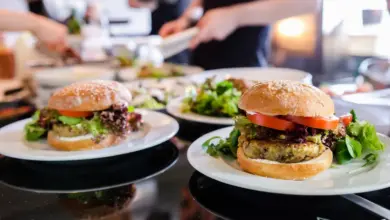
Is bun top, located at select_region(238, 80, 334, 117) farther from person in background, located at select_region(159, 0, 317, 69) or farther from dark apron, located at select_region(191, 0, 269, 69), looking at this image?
dark apron, located at select_region(191, 0, 269, 69)

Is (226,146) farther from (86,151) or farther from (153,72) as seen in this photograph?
(153,72)

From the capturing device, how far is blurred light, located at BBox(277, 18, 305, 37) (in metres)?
7.33

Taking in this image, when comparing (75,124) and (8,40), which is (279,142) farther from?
(8,40)

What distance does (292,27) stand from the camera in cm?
755

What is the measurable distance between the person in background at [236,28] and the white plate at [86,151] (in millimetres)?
1083

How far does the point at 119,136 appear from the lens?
1.54m

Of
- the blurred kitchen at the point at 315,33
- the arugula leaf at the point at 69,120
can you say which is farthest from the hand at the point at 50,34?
the arugula leaf at the point at 69,120

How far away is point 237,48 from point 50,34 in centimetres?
140

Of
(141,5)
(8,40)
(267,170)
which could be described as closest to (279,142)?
(267,170)

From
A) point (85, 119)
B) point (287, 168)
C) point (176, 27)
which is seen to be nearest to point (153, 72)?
point (176, 27)

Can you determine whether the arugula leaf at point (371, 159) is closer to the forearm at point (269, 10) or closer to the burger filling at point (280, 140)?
the burger filling at point (280, 140)

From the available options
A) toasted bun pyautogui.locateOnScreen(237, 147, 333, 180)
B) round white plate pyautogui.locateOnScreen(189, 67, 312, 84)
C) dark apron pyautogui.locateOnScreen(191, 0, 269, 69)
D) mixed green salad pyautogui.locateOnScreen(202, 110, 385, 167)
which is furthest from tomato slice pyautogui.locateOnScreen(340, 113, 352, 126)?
dark apron pyautogui.locateOnScreen(191, 0, 269, 69)

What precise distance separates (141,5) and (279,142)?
3080 millimetres

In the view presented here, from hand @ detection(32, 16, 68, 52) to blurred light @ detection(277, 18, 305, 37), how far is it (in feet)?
15.8
